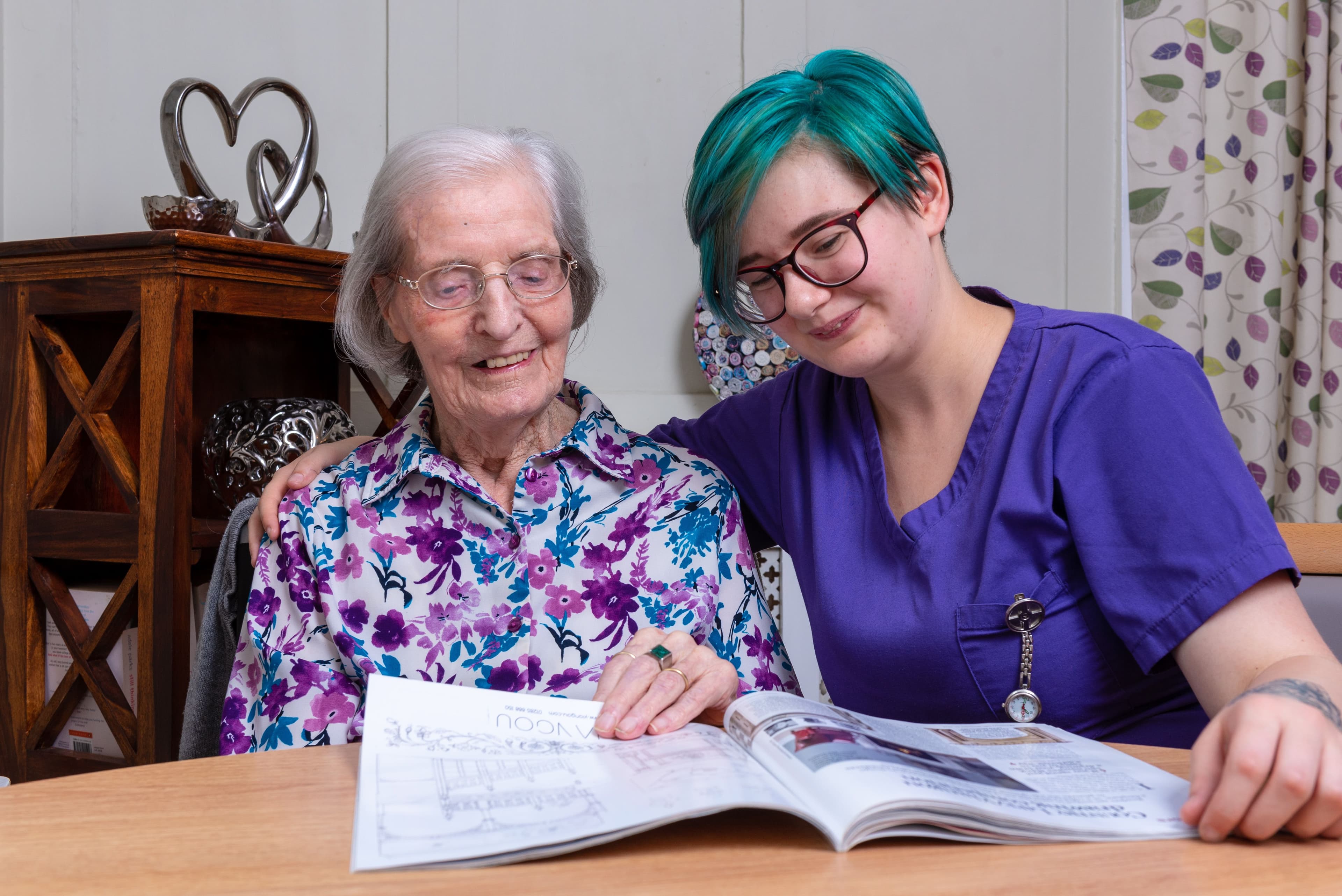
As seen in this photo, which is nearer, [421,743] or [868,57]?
[421,743]

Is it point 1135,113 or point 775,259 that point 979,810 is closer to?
point 775,259

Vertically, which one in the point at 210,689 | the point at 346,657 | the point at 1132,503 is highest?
the point at 1132,503

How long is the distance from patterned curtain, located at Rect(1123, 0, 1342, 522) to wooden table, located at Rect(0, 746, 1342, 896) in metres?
2.04

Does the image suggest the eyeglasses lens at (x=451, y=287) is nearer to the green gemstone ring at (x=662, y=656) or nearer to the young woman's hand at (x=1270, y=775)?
the green gemstone ring at (x=662, y=656)

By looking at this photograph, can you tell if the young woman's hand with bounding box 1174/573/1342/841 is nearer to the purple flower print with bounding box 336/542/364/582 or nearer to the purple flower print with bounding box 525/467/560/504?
the purple flower print with bounding box 525/467/560/504

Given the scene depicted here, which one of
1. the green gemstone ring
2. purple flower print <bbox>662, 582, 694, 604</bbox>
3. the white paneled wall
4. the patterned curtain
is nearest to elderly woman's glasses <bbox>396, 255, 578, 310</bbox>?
purple flower print <bbox>662, 582, 694, 604</bbox>

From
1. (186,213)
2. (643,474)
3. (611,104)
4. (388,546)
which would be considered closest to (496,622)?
(388,546)

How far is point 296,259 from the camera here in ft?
5.70

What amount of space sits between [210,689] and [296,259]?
0.73 meters

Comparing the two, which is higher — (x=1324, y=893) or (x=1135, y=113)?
(x=1135, y=113)

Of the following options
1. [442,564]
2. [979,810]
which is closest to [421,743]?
[979,810]

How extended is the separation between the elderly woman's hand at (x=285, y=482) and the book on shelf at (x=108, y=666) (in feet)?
1.64

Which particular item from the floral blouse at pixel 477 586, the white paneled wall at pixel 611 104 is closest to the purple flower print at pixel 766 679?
the floral blouse at pixel 477 586

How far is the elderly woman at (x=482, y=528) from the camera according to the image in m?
1.23
